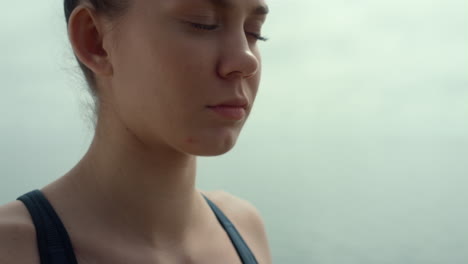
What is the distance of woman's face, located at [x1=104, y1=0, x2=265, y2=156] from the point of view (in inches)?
37.4

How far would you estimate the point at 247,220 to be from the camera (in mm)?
1457

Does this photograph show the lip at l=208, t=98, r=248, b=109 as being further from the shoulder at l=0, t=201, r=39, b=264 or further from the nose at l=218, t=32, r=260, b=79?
the shoulder at l=0, t=201, r=39, b=264

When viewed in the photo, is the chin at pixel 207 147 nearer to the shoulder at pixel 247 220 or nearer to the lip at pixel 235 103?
the lip at pixel 235 103

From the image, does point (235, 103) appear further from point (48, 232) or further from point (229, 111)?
point (48, 232)

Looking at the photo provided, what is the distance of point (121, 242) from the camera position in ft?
3.50

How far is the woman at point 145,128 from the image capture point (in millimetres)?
952

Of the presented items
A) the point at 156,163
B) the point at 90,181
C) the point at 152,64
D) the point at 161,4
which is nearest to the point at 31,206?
the point at 90,181

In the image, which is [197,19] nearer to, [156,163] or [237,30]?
[237,30]

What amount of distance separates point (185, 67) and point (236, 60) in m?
0.10

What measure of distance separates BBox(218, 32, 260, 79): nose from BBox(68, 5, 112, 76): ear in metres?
0.26

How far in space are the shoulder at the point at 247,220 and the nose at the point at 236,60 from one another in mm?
567

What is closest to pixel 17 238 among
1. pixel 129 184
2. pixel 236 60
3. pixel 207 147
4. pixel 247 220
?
pixel 129 184

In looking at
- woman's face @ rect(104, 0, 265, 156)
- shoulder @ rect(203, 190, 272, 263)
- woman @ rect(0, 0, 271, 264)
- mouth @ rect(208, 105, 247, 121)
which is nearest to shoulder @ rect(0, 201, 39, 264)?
woman @ rect(0, 0, 271, 264)

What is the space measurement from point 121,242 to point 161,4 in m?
0.53
